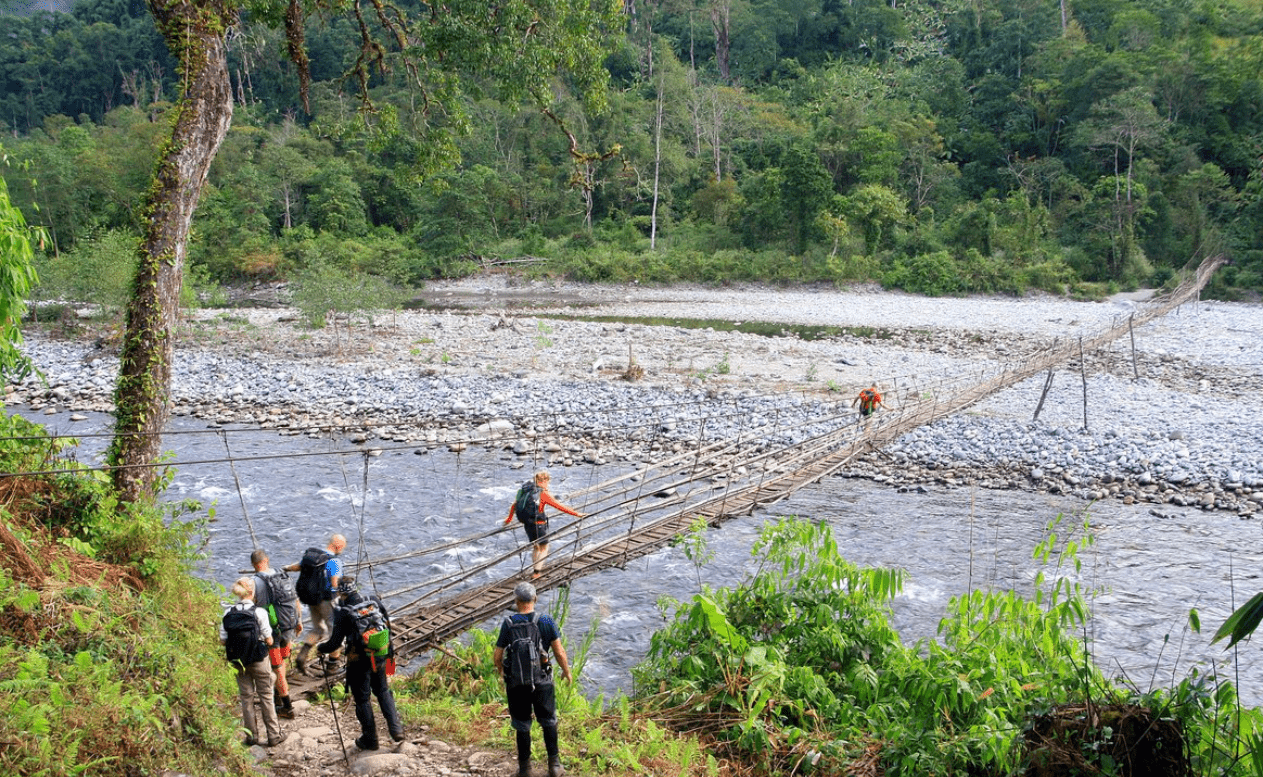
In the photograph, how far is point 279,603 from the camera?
4.78m

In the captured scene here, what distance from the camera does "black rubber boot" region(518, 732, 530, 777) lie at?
4.00 m

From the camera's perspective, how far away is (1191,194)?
31.2m

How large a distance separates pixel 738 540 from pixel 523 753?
17.8 ft

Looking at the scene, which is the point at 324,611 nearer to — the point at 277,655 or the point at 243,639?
the point at 277,655

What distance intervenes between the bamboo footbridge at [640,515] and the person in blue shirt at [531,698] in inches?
49.3

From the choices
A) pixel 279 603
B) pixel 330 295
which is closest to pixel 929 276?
pixel 330 295

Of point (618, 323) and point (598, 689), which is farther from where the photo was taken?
point (618, 323)

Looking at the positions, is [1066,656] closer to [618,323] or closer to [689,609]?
[689,609]

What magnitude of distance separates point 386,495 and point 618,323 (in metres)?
13.6

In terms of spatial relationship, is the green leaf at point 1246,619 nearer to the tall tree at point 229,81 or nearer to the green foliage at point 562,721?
the green foliage at point 562,721

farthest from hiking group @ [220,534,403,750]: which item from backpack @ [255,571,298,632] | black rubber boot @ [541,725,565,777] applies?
black rubber boot @ [541,725,565,777]

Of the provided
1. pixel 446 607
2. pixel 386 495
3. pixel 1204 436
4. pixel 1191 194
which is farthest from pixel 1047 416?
pixel 1191 194

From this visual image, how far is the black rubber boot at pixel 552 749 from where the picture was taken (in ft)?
13.1

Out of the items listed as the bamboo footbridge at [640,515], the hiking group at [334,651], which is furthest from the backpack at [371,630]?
the bamboo footbridge at [640,515]
